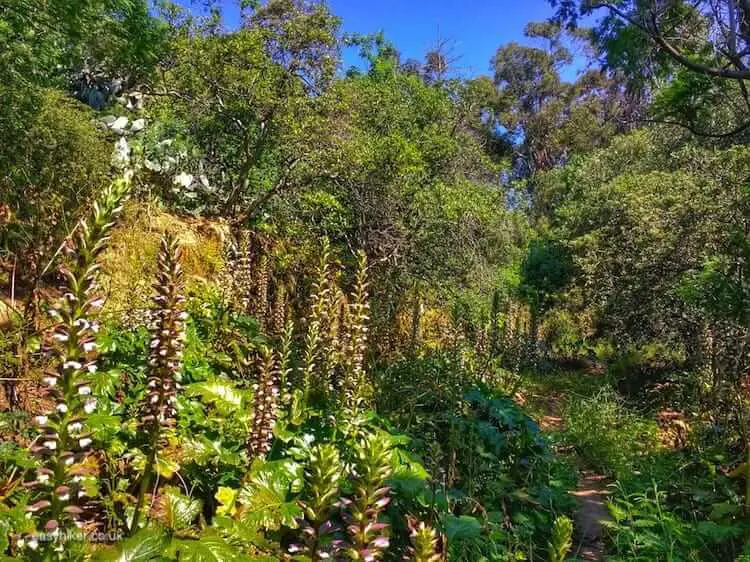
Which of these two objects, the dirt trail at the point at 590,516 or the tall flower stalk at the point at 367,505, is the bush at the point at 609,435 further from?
the tall flower stalk at the point at 367,505

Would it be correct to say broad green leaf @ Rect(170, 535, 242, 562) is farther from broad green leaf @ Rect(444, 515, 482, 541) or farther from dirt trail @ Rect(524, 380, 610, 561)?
dirt trail @ Rect(524, 380, 610, 561)

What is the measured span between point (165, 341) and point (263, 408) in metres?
0.91

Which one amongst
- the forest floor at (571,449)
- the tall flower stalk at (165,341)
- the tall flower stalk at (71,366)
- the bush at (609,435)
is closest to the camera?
the tall flower stalk at (71,366)

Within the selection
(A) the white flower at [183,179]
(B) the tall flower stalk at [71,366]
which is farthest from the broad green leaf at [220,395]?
(A) the white flower at [183,179]

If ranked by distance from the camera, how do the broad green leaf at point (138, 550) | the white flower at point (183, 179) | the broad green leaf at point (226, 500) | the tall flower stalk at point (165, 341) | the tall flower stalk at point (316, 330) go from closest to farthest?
the broad green leaf at point (138, 550)
the tall flower stalk at point (165, 341)
the broad green leaf at point (226, 500)
the tall flower stalk at point (316, 330)
the white flower at point (183, 179)

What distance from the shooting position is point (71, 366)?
169cm

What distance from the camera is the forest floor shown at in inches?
161

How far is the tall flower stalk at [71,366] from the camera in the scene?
1.67 metres

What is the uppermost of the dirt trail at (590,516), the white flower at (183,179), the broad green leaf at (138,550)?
the white flower at (183,179)

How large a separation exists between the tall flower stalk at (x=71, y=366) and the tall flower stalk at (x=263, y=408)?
3.91 feet

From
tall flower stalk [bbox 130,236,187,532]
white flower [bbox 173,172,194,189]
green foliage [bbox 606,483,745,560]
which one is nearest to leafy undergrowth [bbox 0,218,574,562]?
tall flower stalk [bbox 130,236,187,532]


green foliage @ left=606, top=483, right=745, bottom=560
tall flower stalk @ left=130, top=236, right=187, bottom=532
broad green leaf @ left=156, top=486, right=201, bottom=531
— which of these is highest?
tall flower stalk @ left=130, top=236, right=187, bottom=532

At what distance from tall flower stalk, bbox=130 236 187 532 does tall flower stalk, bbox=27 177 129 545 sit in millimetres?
444

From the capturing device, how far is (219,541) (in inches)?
94.3
